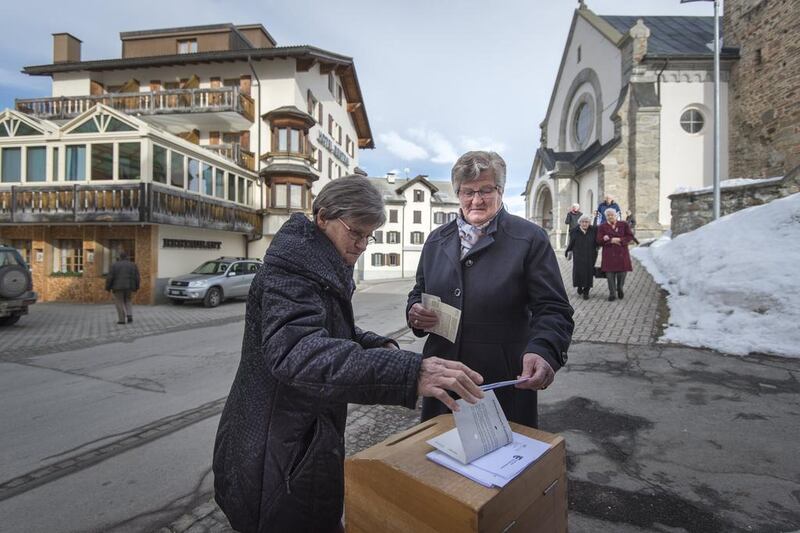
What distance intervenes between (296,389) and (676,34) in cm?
3348

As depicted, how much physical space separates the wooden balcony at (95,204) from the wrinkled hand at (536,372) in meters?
16.4

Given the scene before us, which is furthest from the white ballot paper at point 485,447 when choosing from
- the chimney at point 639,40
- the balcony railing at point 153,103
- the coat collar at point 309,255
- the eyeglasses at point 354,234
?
the chimney at point 639,40

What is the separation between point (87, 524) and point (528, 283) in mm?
3099

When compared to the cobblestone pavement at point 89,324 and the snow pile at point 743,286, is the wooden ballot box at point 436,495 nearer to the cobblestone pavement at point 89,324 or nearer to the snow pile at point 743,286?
the snow pile at point 743,286

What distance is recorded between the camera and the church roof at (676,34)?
2359cm

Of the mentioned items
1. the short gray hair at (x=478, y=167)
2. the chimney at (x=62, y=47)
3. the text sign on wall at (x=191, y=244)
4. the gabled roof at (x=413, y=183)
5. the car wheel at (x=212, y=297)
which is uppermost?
the chimney at (x=62, y=47)

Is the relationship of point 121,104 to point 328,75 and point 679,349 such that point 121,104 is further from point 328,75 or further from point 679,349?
point 679,349

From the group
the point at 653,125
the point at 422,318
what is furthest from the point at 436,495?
the point at 653,125

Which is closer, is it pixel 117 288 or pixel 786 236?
pixel 786 236

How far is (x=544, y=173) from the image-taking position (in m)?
29.1

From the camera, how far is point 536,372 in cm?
183

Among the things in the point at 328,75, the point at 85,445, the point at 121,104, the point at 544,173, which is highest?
the point at 328,75

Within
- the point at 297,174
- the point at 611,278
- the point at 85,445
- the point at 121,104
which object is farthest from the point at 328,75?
the point at 85,445

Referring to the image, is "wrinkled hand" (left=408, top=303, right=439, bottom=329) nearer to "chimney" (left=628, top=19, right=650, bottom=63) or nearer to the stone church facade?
the stone church facade
